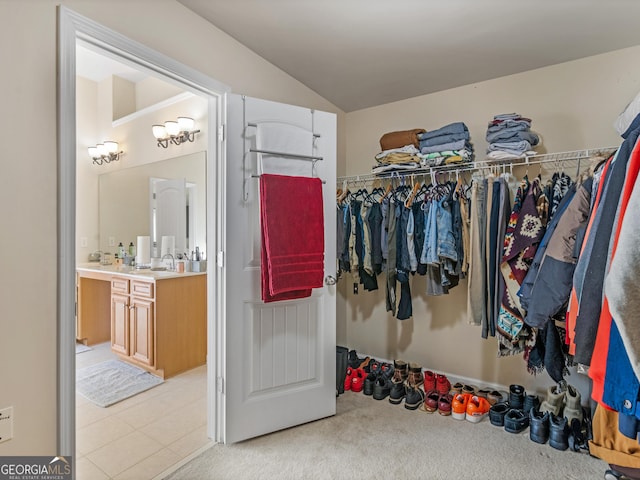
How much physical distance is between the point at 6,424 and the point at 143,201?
9.85 feet

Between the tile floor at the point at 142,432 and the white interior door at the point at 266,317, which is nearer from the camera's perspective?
the tile floor at the point at 142,432

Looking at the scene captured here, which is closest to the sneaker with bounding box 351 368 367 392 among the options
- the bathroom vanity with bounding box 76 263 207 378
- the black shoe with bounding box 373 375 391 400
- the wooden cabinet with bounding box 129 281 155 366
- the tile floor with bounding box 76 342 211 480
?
the black shoe with bounding box 373 375 391 400

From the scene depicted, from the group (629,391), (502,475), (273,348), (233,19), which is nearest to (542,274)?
(629,391)

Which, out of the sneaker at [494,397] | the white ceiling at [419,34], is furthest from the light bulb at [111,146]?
the sneaker at [494,397]

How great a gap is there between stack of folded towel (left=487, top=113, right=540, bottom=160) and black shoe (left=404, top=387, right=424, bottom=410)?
5.72ft

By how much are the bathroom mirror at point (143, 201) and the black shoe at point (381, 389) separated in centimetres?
207

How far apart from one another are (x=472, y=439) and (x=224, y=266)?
5.96 ft

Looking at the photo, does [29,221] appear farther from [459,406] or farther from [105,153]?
[105,153]

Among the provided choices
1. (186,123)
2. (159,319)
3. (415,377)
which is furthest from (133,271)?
(415,377)

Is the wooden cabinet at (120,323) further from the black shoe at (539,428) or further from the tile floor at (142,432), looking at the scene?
the black shoe at (539,428)

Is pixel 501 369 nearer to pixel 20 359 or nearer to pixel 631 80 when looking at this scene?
pixel 631 80

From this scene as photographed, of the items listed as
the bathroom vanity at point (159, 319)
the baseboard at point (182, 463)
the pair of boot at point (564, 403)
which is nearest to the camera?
the baseboard at point (182, 463)

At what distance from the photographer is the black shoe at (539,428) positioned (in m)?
2.09

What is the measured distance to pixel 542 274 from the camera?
176cm
